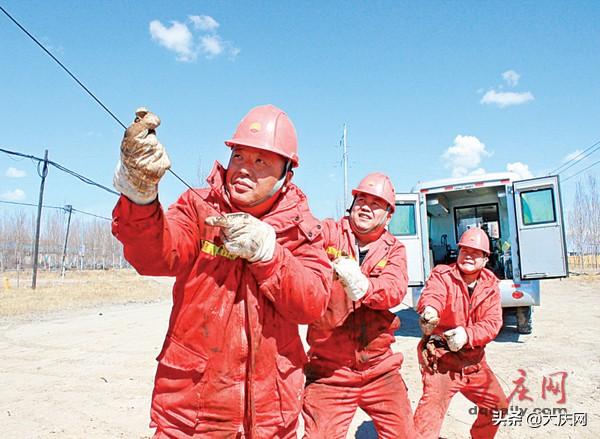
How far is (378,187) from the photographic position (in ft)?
10.1

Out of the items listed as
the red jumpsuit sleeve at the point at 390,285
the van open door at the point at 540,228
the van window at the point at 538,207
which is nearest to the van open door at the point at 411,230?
the van open door at the point at 540,228

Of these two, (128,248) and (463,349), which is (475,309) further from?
(128,248)

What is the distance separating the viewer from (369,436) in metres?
4.05

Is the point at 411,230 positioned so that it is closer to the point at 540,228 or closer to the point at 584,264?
the point at 540,228

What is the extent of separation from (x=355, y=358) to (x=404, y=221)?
5.41m

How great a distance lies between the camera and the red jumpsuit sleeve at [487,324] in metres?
3.33

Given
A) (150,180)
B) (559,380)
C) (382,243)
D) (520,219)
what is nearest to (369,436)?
(382,243)

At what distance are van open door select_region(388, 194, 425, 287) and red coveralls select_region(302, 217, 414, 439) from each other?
490cm

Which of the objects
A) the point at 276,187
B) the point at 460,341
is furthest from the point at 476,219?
the point at 276,187

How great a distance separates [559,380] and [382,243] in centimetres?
398

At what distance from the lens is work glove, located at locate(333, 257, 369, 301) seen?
242 centimetres

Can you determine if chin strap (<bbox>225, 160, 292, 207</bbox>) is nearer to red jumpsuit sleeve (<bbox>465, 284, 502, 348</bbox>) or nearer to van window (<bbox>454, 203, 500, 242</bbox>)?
red jumpsuit sleeve (<bbox>465, 284, 502, 348</bbox>)

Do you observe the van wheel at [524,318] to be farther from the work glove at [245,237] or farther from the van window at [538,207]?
the work glove at [245,237]

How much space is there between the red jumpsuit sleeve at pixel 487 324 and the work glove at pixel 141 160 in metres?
2.78
